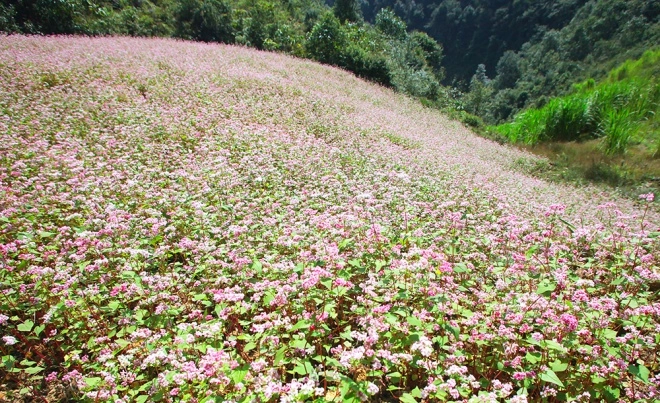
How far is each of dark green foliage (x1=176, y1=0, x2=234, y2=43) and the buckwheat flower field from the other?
23865 mm

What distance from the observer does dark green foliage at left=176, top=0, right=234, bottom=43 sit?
97.6ft

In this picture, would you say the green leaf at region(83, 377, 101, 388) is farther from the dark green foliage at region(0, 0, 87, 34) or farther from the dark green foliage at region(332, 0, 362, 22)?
the dark green foliage at region(332, 0, 362, 22)

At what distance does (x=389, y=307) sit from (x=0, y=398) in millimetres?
3284

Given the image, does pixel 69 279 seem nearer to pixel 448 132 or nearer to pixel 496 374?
pixel 496 374

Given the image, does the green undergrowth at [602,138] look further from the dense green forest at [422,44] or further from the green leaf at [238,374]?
the green leaf at [238,374]


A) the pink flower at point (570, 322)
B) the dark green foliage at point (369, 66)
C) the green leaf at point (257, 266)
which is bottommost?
the green leaf at point (257, 266)

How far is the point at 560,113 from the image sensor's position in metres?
18.6

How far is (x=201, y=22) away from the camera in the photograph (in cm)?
3009

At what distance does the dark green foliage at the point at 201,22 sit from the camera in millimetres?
29750

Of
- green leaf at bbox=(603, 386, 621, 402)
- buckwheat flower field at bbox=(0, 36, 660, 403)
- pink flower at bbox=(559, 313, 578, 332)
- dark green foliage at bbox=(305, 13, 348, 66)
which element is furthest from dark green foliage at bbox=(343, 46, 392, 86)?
green leaf at bbox=(603, 386, 621, 402)

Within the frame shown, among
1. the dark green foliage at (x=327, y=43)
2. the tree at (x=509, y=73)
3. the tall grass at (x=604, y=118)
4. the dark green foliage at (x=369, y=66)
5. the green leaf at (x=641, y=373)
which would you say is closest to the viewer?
the green leaf at (x=641, y=373)

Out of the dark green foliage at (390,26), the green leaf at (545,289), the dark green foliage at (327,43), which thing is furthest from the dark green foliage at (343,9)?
the green leaf at (545,289)

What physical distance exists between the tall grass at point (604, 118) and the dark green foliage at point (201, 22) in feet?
84.2

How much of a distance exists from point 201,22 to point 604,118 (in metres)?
30.9
